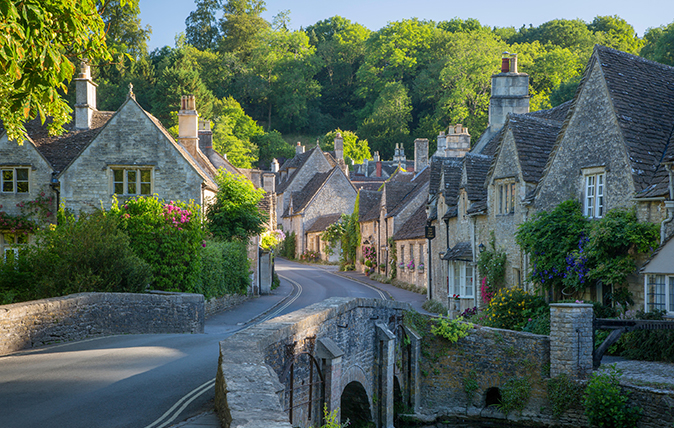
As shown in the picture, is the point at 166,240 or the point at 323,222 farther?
the point at 323,222

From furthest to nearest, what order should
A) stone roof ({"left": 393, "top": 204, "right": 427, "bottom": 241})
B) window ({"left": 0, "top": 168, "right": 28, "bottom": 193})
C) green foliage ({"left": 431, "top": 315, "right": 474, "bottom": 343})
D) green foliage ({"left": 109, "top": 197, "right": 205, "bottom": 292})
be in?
stone roof ({"left": 393, "top": 204, "right": 427, "bottom": 241}) → window ({"left": 0, "top": 168, "right": 28, "bottom": 193}) → green foliage ({"left": 109, "top": 197, "right": 205, "bottom": 292}) → green foliage ({"left": 431, "top": 315, "right": 474, "bottom": 343})

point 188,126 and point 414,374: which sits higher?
point 188,126

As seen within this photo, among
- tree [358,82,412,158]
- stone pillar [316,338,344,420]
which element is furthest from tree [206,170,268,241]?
tree [358,82,412,158]

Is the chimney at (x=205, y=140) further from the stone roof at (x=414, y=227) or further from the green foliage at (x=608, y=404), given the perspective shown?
the green foliage at (x=608, y=404)

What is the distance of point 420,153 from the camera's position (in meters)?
63.1

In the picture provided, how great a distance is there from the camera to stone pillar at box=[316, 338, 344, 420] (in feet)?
41.9

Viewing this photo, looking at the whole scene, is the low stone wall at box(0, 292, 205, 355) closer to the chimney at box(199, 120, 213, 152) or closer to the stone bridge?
the stone bridge

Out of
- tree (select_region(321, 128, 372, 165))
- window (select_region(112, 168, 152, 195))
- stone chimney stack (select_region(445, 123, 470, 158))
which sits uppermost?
tree (select_region(321, 128, 372, 165))

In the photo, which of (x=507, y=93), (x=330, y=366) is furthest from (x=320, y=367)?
(x=507, y=93)

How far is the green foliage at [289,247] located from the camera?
67.1m

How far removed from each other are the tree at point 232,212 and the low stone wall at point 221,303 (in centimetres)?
288

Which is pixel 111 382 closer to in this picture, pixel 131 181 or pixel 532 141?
pixel 532 141

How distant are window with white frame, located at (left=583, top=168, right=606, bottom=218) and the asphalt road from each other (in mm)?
11283

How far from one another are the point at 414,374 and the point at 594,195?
7.45 meters
